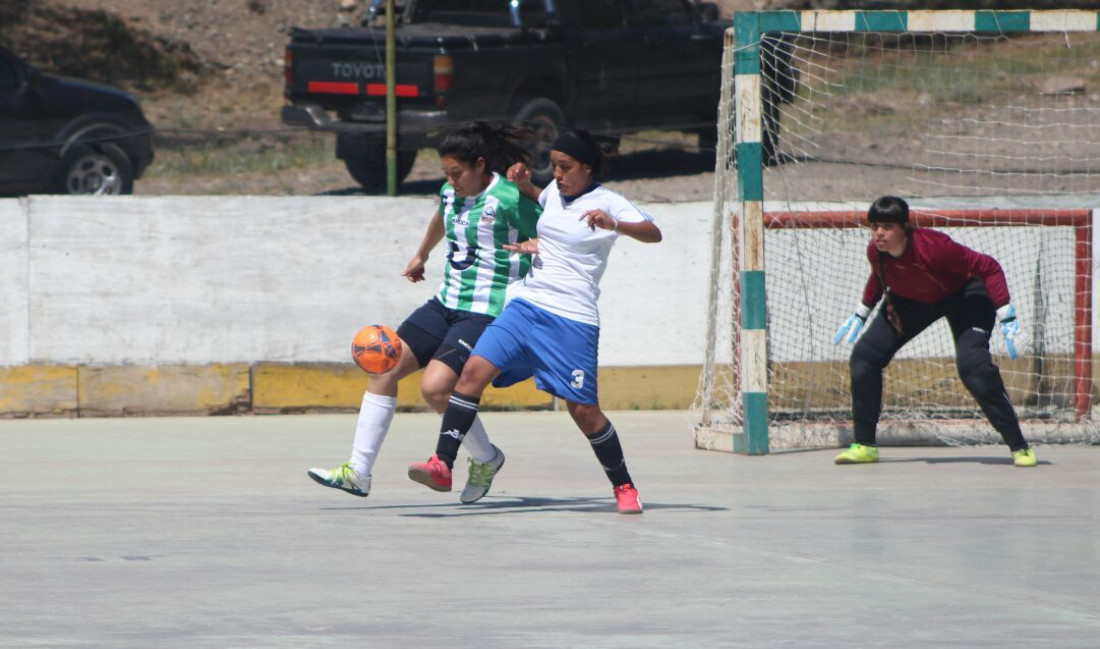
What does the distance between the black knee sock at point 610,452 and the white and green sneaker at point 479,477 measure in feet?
1.68

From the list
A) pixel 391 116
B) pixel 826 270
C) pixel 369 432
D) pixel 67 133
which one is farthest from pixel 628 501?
pixel 67 133

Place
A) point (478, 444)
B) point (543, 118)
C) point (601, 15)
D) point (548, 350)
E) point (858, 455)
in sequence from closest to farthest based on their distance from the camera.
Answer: point (548, 350)
point (478, 444)
point (858, 455)
point (543, 118)
point (601, 15)

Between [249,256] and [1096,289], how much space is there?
5.85m

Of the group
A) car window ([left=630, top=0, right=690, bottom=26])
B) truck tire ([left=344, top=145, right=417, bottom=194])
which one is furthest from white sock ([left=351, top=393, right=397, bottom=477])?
car window ([left=630, top=0, right=690, bottom=26])

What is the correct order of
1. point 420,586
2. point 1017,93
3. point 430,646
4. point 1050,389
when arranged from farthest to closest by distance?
point 1017,93
point 1050,389
point 420,586
point 430,646

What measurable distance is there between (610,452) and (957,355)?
10.1 ft

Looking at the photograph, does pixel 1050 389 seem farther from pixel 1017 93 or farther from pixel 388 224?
pixel 1017 93

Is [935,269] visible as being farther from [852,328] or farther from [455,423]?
[455,423]

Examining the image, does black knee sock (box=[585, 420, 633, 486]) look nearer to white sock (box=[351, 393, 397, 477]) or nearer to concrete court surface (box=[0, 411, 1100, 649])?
concrete court surface (box=[0, 411, 1100, 649])

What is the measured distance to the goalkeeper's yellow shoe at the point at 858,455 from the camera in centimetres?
1041

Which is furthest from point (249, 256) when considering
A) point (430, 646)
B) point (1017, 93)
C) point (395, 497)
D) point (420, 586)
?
point (1017, 93)

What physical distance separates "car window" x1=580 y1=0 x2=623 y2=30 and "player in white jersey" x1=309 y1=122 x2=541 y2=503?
31.6 feet

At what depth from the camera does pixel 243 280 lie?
1243cm

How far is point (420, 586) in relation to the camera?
6.35 m
